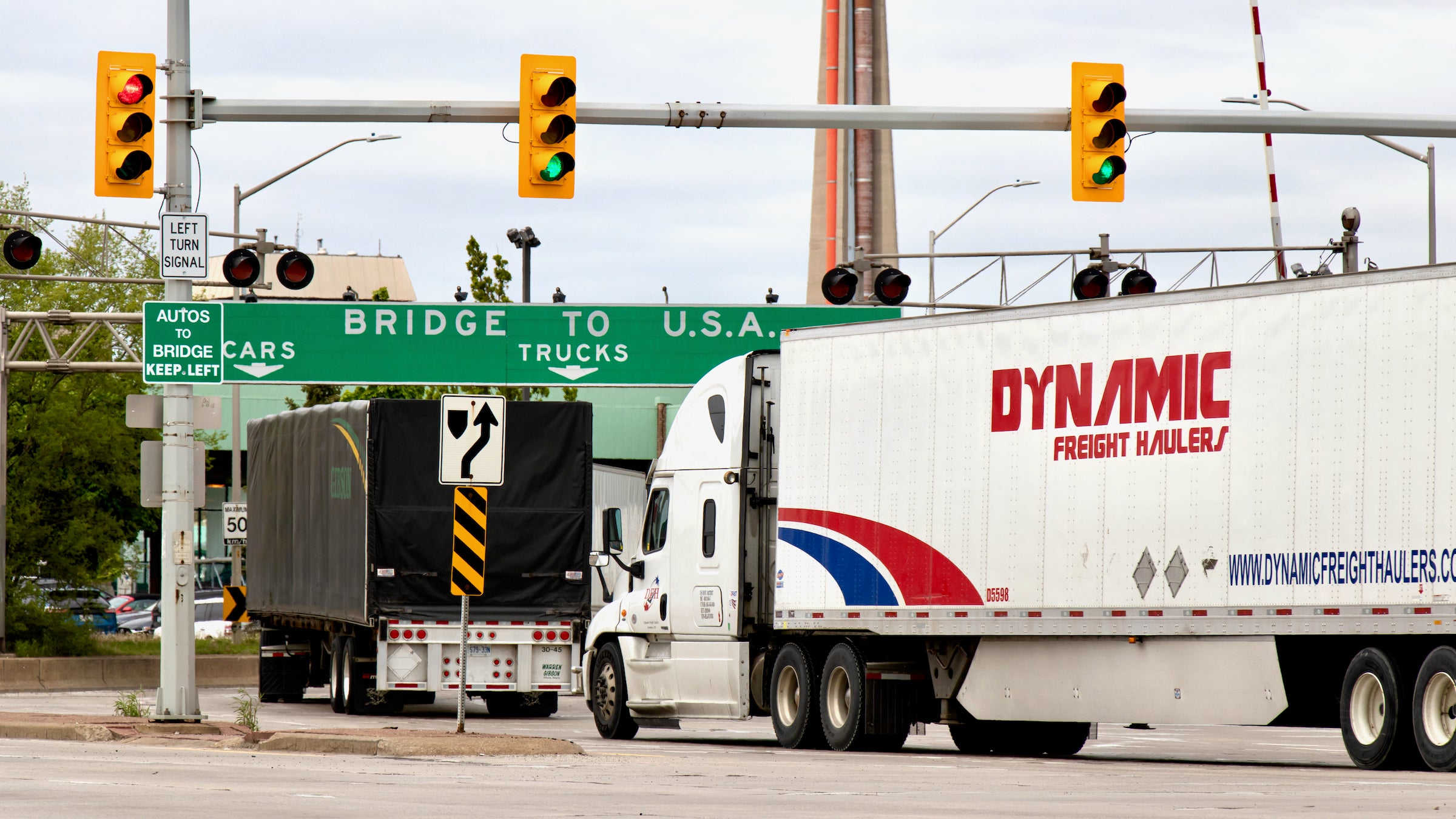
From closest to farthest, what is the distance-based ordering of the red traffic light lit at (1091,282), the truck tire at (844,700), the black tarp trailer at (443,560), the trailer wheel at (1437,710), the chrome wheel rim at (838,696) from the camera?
the trailer wheel at (1437,710) → the truck tire at (844,700) → the chrome wheel rim at (838,696) → the black tarp trailer at (443,560) → the red traffic light lit at (1091,282)

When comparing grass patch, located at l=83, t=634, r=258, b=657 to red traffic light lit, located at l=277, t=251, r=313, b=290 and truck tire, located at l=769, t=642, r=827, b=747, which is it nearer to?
red traffic light lit, located at l=277, t=251, r=313, b=290

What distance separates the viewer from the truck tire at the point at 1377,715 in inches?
601

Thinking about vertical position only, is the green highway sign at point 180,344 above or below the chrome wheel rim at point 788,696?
above

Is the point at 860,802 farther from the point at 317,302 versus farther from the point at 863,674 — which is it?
the point at 317,302

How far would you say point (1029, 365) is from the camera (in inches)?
711

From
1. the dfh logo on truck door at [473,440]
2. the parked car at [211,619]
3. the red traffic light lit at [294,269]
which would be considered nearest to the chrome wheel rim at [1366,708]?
the dfh logo on truck door at [473,440]

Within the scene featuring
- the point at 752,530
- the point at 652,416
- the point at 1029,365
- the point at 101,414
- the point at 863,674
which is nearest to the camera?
the point at 1029,365

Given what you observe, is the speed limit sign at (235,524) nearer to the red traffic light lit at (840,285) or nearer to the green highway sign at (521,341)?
the green highway sign at (521,341)

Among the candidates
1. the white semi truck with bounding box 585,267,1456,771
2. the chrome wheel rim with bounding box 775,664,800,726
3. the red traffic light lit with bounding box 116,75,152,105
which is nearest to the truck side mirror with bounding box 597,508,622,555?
the white semi truck with bounding box 585,267,1456,771

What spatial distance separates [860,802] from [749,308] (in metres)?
13.1

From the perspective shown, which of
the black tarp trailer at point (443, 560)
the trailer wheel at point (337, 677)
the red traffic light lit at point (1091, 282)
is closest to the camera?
the black tarp trailer at point (443, 560)

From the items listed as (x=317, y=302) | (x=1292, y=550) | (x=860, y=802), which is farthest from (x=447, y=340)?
(x=860, y=802)

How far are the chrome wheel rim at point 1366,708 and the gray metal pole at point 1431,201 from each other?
754 inches

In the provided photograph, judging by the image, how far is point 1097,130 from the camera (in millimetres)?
18609
